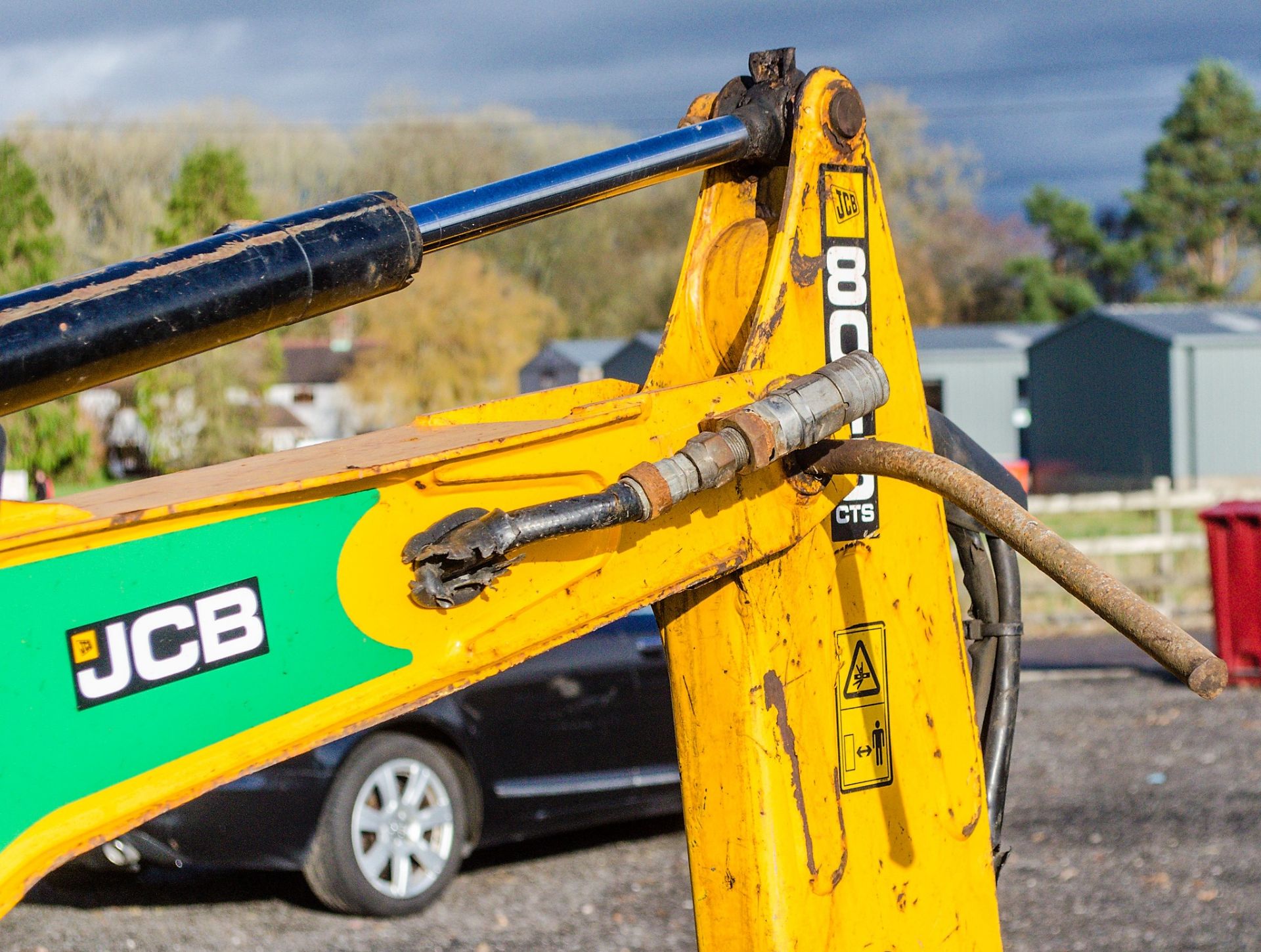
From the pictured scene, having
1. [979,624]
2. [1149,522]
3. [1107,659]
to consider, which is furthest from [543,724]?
[1149,522]

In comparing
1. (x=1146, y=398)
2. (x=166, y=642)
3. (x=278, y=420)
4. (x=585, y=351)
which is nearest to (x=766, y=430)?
(x=166, y=642)

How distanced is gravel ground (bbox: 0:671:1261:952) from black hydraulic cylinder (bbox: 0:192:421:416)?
4825 mm

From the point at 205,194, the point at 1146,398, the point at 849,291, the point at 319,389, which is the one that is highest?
the point at 205,194

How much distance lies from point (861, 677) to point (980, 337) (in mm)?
37258

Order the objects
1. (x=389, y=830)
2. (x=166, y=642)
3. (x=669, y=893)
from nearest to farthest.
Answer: (x=166, y=642)
(x=389, y=830)
(x=669, y=893)

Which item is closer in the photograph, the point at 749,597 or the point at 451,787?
the point at 749,597

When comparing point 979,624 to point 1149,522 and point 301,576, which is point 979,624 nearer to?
point 301,576

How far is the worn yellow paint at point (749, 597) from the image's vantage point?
1.63 metres

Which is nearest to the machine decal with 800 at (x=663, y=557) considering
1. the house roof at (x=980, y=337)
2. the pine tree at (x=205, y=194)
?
the house roof at (x=980, y=337)

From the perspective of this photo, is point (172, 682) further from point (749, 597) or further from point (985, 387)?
point (985, 387)

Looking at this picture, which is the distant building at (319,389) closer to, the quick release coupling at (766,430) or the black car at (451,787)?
the black car at (451,787)

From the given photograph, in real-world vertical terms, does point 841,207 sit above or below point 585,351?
above

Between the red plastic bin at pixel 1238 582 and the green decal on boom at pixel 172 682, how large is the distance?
1024cm

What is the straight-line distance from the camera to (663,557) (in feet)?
6.12
